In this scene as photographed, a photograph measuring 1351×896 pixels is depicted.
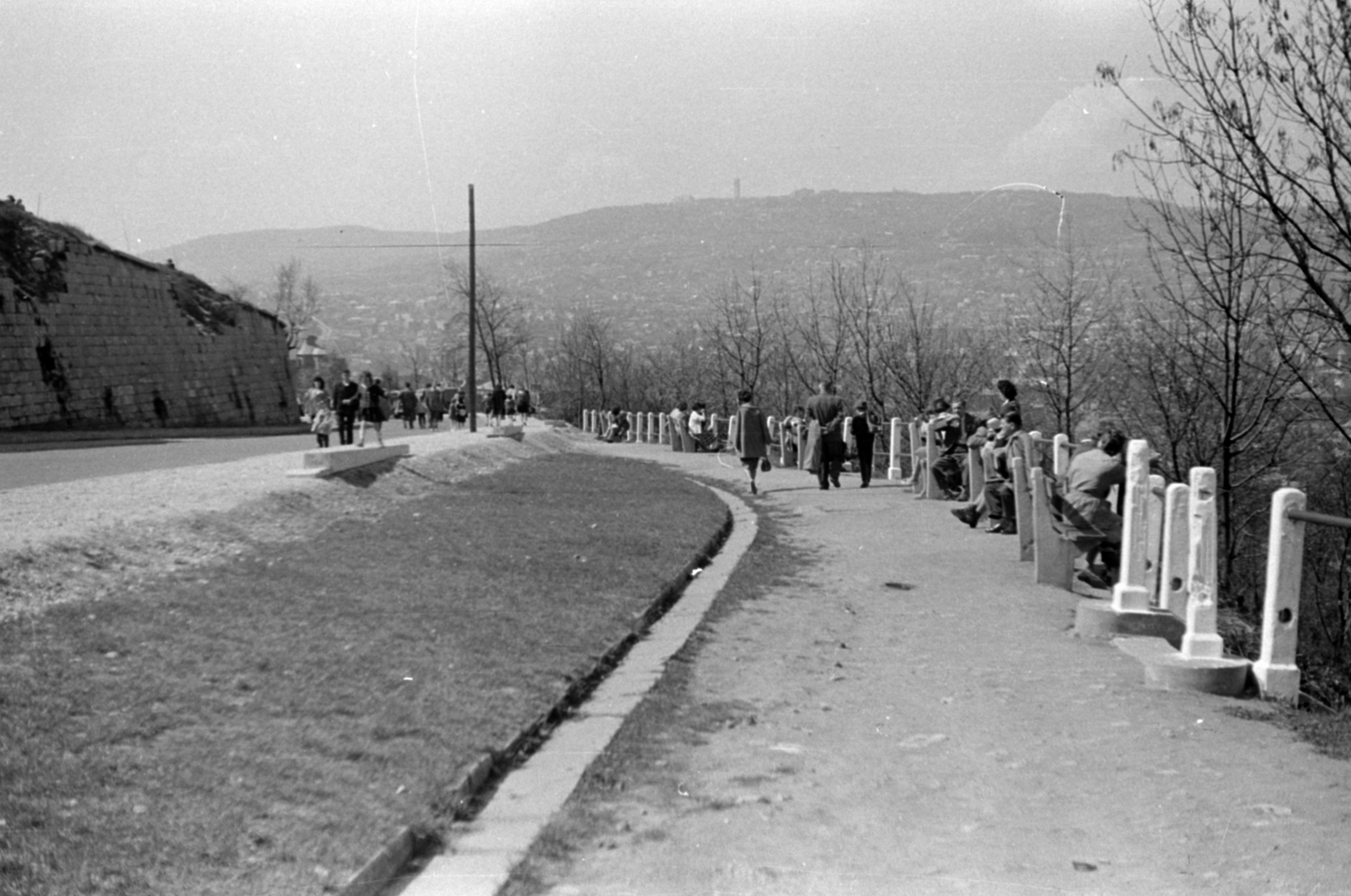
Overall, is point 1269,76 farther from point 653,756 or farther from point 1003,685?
point 653,756

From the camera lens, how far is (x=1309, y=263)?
10.7 m

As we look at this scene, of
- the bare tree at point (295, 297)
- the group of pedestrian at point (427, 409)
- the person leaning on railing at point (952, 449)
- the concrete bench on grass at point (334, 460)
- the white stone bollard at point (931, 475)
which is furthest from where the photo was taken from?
the bare tree at point (295, 297)

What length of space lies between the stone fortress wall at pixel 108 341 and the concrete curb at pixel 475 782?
2994cm

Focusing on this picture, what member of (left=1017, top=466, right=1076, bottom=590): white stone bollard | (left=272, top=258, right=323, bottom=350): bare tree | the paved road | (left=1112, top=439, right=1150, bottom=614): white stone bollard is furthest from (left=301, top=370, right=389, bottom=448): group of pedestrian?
(left=272, top=258, right=323, bottom=350): bare tree

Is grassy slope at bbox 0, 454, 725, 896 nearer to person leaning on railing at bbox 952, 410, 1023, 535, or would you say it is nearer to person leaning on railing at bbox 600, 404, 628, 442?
person leaning on railing at bbox 952, 410, 1023, 535

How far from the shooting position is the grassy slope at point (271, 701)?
4.75 m

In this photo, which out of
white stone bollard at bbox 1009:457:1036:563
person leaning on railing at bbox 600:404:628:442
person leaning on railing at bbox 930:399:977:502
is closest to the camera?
white stone bollard at bbox 1009:457:1036:563

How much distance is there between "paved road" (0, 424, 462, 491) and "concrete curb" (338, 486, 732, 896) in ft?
28.5

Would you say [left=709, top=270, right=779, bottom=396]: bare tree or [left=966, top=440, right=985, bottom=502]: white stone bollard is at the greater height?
[left=709, top=270, right=779, bottom=396]: bare tree

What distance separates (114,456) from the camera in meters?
22.8

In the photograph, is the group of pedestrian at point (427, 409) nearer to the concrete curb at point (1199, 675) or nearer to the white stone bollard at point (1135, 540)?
the white stone bollard at point (1135, 540)

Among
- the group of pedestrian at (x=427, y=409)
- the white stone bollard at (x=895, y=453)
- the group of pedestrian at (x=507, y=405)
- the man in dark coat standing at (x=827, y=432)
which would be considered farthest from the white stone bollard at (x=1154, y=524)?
the group of pedestrian at (x=427, y=409)

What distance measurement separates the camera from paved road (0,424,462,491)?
17.6 m

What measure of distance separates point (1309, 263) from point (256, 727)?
27.3ft
